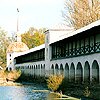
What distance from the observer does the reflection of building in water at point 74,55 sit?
105ft

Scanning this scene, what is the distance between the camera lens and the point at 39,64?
5909cm

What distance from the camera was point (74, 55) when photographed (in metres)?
37.5

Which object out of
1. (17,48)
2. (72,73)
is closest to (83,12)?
(72,73)

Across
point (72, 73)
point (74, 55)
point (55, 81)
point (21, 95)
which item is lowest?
point (21, 95)

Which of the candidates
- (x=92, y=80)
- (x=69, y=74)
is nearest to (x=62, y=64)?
(x=69, y=74)

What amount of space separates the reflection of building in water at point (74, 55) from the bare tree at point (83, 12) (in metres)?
4.93

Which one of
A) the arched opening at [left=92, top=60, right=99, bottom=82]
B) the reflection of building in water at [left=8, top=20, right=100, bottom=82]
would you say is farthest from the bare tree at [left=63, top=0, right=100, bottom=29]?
the arched opening at [left=92, top=60, right=99, bottom=82]

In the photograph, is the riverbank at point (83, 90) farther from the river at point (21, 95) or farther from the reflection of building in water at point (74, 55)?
the river at point (21, 95)

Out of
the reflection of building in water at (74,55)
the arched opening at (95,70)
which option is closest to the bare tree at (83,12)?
the reflection of building in water at (74,55)

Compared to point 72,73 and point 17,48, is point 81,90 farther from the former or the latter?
point 17,48

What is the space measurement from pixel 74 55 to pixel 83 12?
61.0 feet

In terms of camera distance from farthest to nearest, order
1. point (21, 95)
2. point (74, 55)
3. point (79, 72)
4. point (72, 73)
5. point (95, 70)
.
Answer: point (72, 73) < point (74, 55) < point (79, 72) < point (95, 70) < point (21, 95)

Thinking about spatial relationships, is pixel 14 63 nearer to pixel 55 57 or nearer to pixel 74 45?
pixel 55 57

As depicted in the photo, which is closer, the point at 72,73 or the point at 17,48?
the point at 72,73
